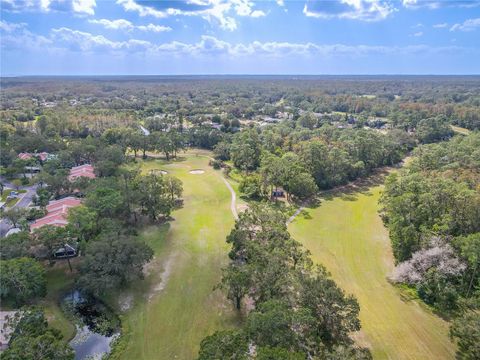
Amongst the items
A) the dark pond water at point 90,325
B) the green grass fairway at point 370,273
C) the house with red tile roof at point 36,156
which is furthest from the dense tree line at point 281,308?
the house with red tile roof at point 36,156

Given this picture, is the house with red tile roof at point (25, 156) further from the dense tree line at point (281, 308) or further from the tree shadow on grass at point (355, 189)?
the tree shadow on grass at point (355, 189)

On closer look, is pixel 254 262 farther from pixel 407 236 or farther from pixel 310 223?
pixel 310 223

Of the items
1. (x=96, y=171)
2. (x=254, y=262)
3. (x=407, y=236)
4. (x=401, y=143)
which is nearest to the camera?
(x=254, y=262)

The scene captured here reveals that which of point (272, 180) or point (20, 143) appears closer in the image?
point (272, 180)

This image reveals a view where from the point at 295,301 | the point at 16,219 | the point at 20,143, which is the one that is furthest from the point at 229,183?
the point at 20,143

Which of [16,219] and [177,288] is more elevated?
[16,219]

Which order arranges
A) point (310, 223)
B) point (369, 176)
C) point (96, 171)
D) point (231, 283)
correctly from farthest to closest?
point (369, 176) < point (96, 171) < point (310, 223) < point (231, 283)
